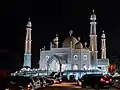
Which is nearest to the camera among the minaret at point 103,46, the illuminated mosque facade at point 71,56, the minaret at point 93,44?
the illuminated mosque facade at point 71,56

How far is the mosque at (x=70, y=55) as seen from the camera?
85125 millimetres

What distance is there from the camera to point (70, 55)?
85.6m

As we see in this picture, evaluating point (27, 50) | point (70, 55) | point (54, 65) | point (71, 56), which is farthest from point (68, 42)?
point (27, 50)

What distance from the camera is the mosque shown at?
85.1 m

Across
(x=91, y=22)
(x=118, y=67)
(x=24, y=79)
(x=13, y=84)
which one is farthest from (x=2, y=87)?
(x=118, y=67)

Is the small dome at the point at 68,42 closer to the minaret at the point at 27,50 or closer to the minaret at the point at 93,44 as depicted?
the minaret at the point at 93,44

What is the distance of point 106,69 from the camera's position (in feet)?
300

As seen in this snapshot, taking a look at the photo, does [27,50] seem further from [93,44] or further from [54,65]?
[93,44]

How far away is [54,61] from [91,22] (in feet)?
49.7

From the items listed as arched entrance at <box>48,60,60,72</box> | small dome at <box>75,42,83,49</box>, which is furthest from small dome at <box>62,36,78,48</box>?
arched entrance at <box>48,60,60,72</box>

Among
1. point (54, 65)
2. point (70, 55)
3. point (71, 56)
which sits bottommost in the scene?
point (54, 65)

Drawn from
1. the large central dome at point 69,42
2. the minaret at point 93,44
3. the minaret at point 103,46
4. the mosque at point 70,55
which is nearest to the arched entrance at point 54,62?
the mosque at point 70,55

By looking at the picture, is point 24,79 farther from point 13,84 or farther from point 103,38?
point 103,38

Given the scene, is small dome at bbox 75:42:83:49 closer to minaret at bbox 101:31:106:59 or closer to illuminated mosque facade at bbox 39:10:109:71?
illuminated mosque facade at bbox 39:10:109:71
